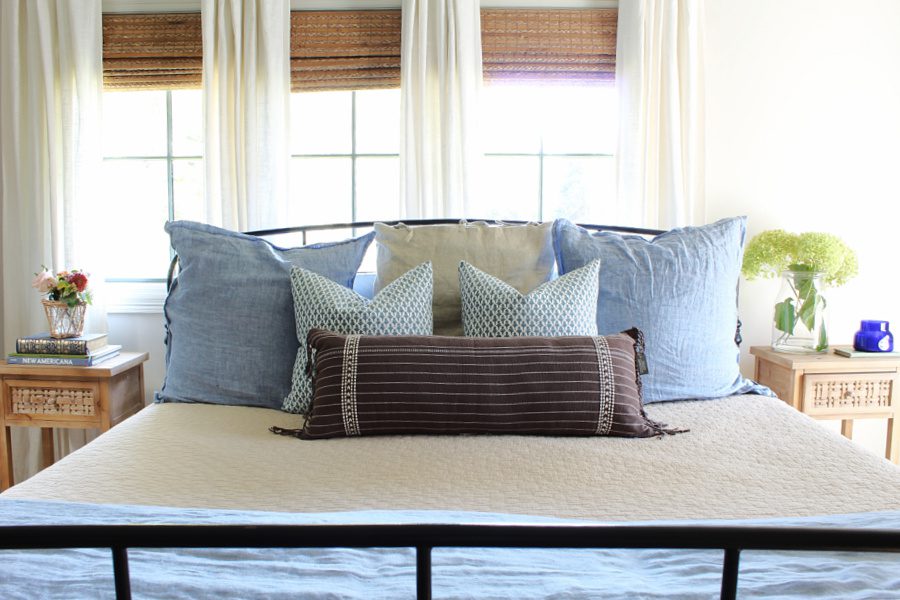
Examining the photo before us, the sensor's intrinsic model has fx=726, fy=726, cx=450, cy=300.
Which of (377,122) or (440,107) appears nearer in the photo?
(440,107)

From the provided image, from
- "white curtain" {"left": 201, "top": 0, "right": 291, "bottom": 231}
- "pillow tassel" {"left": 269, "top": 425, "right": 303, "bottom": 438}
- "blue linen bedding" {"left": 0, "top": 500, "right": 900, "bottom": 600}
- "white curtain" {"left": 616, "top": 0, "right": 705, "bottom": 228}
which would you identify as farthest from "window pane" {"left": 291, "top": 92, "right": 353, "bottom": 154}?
"blue linen bedding" {"left": 0, "top": 500, "right": 900, "bottom": 600}

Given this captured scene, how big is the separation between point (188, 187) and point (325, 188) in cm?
58

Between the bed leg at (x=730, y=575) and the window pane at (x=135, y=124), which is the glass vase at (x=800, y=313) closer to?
the bed leg at (x=730, y=575)

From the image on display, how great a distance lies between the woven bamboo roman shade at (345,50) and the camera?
2.79m

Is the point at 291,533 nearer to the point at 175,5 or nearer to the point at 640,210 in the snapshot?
the point at 640,210

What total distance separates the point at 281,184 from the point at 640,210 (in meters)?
1.35

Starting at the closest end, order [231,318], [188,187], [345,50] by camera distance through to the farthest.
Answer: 1. [231,318]
2. [345,50]
3. [188,187]

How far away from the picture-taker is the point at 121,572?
70cm

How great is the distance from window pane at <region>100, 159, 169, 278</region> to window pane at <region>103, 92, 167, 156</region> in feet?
0.17

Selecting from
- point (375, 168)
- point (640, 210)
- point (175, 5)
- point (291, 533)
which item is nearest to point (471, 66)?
point (375, 168)

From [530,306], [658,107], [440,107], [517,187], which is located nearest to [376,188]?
[440,107]

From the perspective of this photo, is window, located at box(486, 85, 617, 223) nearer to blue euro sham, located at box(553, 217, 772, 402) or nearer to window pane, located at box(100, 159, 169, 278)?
blue euro sham, located at box(553, 217, 772, 402)

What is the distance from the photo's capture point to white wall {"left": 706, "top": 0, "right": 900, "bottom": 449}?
9.16 ft

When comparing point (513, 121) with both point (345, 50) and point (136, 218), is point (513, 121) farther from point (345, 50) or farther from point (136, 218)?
point (136, 218)
